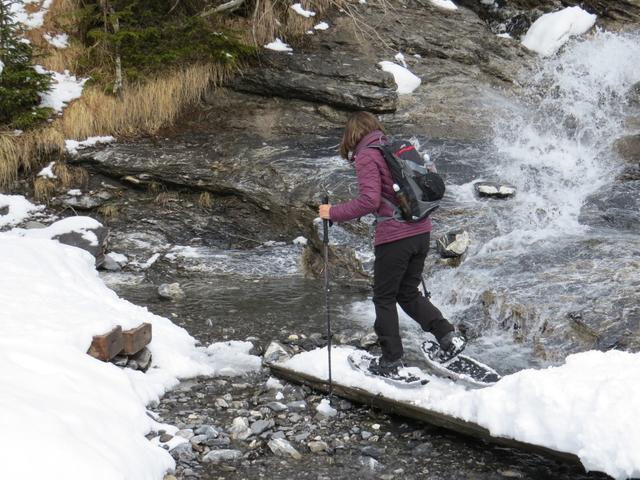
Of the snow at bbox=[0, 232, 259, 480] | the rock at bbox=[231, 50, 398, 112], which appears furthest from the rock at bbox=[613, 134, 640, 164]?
the snow at bbox=[0, 232, 259, 480]

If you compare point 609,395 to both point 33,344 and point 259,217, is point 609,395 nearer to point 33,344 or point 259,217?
point 33,344

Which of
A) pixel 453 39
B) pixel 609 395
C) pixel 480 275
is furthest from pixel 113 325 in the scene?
pixel 453 39

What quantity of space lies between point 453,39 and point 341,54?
286cm

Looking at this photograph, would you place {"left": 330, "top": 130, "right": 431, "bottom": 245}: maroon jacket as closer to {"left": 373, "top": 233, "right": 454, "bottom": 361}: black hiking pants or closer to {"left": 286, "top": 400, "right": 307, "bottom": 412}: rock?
{"left": 373, "top": 233, "right": 454, "bottom": 361}: black hiking pants

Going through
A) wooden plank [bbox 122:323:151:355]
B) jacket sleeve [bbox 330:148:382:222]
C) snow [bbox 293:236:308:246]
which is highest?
jacket sleeve [bbox 330:148:382:222]

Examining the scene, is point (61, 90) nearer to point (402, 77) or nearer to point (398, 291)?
point (402, 77)

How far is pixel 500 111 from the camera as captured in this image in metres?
12.7

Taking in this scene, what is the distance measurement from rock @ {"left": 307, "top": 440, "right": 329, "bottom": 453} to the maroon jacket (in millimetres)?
1645

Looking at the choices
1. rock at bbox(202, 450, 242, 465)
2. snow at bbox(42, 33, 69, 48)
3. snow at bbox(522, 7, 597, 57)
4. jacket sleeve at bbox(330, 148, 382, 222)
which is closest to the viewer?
rock at bbox(202, 450, 242, 465)

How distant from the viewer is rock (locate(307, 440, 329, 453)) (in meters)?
A: 4.87

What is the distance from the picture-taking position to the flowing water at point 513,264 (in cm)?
695

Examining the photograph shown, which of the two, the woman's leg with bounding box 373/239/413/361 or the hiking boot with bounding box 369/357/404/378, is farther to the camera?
the hiking boot with bounding box 369/357/404/378

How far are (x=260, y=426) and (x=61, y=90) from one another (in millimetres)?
9621

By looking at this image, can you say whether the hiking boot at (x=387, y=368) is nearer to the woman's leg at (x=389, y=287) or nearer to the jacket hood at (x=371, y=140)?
the woman's leg at (x=389, y=287)
